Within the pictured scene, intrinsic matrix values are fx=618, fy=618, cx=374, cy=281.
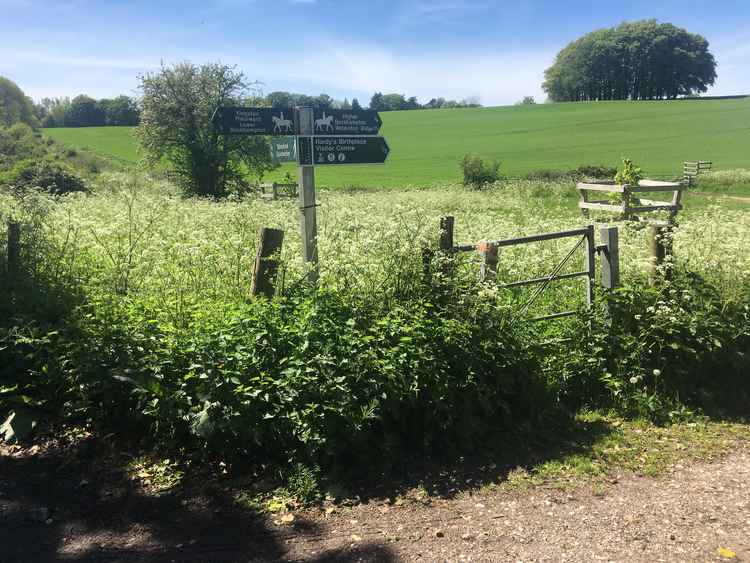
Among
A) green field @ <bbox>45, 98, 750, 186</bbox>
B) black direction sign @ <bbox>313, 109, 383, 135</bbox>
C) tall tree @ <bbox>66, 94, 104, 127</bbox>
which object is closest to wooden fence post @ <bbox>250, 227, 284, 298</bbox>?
black direction sign @ <bbox>313, 109, 383, 135</bbox>

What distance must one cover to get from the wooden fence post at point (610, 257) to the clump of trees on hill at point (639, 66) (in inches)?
4132

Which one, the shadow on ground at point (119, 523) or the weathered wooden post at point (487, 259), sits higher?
the weathered wooden post at point (487, 259)

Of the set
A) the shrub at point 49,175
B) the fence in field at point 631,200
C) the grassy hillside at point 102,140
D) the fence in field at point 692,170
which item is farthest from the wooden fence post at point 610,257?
the grassy hillside at point 102,140

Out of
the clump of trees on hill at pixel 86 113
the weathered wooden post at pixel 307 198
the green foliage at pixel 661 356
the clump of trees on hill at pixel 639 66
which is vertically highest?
the clump of trees on hill at pixel 639 66

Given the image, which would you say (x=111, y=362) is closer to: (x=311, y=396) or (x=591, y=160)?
(x=311, y=396)

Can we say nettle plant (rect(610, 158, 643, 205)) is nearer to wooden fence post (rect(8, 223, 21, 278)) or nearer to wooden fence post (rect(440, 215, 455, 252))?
wooden fence post (rect(440, 215, 455, 252))

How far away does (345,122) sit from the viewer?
6.70 metres

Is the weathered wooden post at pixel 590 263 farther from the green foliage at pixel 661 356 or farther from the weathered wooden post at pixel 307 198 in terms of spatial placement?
the weathered wooden post at pixel 307 198

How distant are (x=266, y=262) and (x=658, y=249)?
14.0 feet

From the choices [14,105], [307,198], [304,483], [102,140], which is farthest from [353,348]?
[14,105]

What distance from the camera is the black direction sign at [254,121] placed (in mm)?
6320

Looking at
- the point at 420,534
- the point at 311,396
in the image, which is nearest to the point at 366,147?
the point at 311,396

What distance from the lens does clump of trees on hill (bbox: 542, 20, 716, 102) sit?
3873 inches

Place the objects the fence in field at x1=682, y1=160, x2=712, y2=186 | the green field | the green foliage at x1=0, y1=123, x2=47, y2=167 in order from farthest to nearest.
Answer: the green field < the green foliage at x1=0, y1=123, x2=47, y2=167 < the fence in field at x1=682, y1=160, x2=712, y2=186
